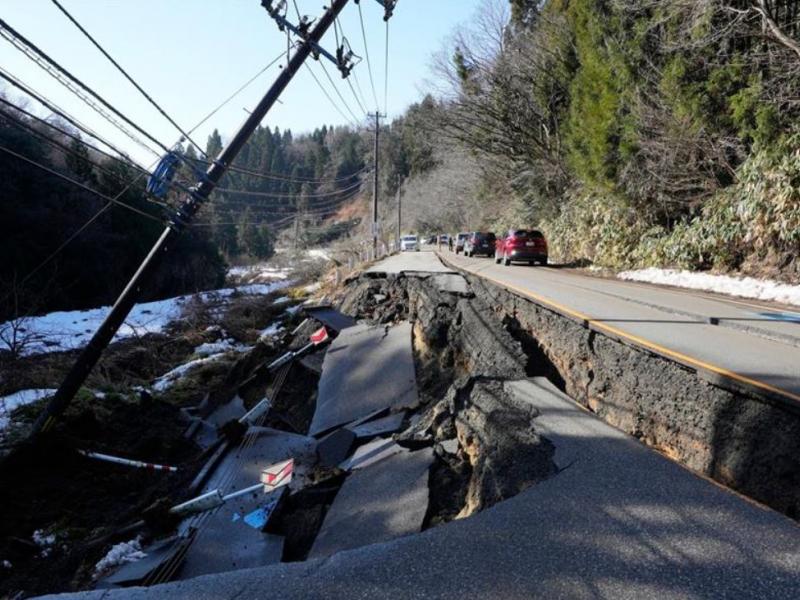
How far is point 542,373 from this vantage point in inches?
285

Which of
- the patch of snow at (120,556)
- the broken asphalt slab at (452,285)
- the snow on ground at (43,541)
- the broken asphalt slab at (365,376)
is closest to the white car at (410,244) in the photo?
the broken asphalt slab at (452,285)

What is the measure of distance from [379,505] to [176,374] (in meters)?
9.91

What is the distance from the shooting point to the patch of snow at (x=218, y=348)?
14.8 metres

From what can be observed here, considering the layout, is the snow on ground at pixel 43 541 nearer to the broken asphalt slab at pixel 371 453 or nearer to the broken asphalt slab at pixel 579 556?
the broken asphalt slab at pixel 371 453

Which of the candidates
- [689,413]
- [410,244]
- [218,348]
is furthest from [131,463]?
[410,244]

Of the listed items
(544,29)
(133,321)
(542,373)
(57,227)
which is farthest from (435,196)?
(542,373)

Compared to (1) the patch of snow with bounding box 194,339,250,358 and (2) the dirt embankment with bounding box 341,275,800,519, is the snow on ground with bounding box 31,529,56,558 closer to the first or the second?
(2) the dirt embankment with bounding box 341,275,800,519

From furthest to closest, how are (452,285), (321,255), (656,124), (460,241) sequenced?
(321,255), (460,241), (656,124), (452,285)

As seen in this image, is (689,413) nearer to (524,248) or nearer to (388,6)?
(388,6)

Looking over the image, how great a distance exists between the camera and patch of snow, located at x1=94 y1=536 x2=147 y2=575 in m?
4.91

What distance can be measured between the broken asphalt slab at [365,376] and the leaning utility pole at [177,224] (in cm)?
354

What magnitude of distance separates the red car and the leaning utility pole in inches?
563

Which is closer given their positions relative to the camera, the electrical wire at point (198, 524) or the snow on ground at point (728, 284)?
the electrical wire at point (198, 524)

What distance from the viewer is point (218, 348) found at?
1528 cm
